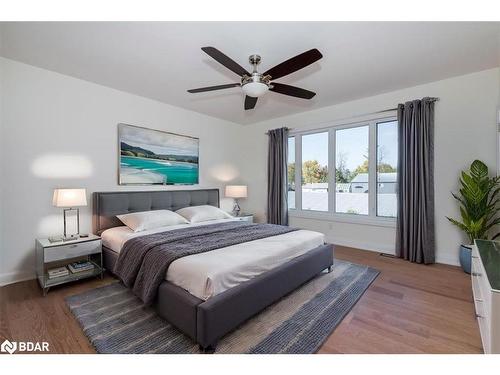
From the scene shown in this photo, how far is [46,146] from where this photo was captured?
278 centimetres

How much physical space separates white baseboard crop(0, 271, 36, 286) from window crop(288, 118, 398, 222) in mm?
4078

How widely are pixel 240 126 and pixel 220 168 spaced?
3.87 ft

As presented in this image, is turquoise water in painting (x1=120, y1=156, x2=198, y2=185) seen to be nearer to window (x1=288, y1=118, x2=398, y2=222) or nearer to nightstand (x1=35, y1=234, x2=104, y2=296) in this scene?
nightstand (x1=35, y1=234, x2=104, y2=296)

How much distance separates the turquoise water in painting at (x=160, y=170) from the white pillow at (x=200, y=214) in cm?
62

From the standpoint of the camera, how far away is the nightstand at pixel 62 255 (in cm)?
240

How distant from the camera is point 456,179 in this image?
3.12 meters

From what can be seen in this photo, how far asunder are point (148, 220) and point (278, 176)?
8.61 ft

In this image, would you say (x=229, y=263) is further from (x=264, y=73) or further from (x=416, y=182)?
(x=416, y=182)

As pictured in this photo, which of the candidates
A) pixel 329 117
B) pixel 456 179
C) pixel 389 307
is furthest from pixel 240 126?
pixel 389 307

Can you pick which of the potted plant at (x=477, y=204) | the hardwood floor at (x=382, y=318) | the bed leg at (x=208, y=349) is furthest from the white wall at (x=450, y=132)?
the bed leg at (x=208, y=349)

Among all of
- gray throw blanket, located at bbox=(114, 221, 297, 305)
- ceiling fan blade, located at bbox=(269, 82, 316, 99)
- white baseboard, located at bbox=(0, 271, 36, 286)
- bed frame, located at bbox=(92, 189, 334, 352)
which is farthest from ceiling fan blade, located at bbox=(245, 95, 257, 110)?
white baseboard, located at bbox=(0, 271, 36, 286)

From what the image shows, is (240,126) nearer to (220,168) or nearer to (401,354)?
(220,168)

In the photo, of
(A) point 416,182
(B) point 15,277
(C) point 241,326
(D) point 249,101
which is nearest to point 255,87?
(D) point 249,101

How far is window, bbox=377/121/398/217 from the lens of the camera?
144 inches
